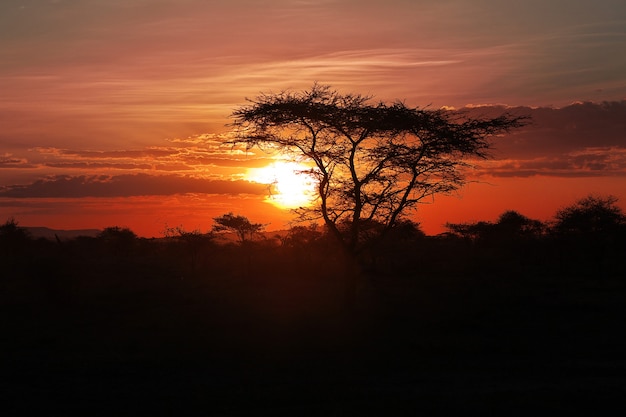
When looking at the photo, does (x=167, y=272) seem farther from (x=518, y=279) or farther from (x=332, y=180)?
(x=332, y=180)

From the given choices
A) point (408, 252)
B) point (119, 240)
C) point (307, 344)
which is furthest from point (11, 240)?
point (307, 344)

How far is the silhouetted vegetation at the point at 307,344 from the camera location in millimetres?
12844

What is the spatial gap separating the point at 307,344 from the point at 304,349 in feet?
2.32

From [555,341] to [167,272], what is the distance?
37958 millimetres

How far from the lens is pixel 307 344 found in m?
20.1

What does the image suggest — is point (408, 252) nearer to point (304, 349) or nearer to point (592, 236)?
point (592, 236)

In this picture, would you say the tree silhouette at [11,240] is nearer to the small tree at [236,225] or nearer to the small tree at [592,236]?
the small tree at [236,225]

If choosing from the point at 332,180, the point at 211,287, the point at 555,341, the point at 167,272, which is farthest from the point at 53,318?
the point at 167,272

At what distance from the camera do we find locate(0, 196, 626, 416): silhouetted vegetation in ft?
42.1

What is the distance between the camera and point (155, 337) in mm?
21172

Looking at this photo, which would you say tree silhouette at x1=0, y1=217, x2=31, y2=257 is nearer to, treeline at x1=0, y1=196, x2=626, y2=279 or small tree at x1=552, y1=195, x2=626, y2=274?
treeline at x1=0, y1=196, x2=626, y2=279

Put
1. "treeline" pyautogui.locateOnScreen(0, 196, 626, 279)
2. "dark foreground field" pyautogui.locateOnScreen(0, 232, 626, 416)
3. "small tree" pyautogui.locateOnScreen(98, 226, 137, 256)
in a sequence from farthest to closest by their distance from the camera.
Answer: "small tree" pyautogui.locateOnScreen(98, 226, 137, 256) < "treeline" pyautogui.locateOnScreen(0, 196, 626, 279) < "dark foreground field" pyautogui.locateOnScreen(0, 232, 626, 416)

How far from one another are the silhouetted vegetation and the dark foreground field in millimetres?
60

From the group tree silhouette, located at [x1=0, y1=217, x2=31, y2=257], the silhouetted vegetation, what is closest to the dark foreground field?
the silhouetted vegetation
